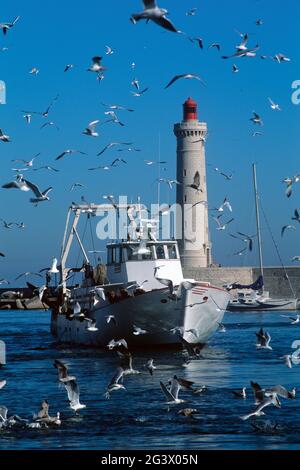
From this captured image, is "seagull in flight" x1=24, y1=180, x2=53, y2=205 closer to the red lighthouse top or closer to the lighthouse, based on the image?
the lighthouse

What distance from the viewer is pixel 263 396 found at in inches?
990

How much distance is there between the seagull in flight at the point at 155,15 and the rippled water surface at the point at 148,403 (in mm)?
9335

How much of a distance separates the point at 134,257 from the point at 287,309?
56.9 m

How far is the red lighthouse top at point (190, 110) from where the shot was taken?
123 m

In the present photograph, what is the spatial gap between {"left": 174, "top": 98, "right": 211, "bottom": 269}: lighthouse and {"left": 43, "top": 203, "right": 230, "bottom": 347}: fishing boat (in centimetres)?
6122

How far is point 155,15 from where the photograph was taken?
16.6m

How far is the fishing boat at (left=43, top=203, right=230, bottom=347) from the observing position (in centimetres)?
4597

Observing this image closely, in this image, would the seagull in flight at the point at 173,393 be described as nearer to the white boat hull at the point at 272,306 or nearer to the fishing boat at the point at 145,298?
the fishing boat at the point at 145,298

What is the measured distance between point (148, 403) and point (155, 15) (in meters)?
15.0

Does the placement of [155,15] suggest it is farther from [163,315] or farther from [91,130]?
[163,315]

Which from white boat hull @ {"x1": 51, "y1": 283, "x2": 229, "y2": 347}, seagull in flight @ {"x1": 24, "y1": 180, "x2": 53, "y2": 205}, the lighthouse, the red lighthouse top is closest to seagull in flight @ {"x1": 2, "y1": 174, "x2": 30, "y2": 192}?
seagull in flight @ {"x1": 24, "y1": 180, "x2": 53, "y2": 205}

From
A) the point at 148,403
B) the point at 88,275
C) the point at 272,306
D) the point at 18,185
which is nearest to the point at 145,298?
the point at 88,275
